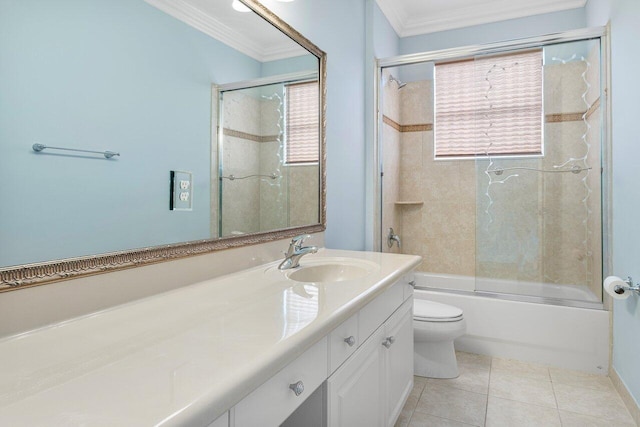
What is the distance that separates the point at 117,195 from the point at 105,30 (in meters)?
0.42

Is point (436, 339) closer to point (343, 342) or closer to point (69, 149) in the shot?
point (343, 342)

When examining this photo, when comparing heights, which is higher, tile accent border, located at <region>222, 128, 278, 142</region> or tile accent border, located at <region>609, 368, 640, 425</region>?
tile accent border, located at <region>222, 128, 278, 142</region>

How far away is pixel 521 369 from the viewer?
2.41 m

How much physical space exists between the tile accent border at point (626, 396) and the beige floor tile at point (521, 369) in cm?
33

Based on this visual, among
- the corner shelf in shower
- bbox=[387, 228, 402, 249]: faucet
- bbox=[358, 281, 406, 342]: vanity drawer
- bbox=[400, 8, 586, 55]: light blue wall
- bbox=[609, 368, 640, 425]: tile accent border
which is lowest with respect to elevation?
bbox=[609, 368, 640, 425]: tile accent border

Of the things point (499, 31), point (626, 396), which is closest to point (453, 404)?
point (626, 396)

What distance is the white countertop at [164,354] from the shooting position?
0.54 metres

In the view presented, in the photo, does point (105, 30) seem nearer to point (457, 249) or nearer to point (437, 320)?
point (437, 320)

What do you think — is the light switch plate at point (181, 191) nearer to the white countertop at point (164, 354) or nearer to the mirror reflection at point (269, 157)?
the mirror reflection at point (269, 157)

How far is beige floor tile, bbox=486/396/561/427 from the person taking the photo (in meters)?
1.82

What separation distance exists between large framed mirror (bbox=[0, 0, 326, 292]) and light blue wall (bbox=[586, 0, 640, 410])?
5.65ft

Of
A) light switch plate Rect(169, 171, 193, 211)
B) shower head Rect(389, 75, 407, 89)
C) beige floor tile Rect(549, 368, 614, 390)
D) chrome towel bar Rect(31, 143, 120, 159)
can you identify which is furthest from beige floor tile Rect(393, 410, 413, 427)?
shower head Rect(389, 75, 407, 89)

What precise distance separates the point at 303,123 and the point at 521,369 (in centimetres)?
202

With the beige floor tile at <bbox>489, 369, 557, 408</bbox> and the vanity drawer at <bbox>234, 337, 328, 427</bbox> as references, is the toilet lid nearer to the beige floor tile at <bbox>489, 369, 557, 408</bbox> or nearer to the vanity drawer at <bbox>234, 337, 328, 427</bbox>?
the beige floor tile at <bbox>489, 369, 557, 408</bbox>
